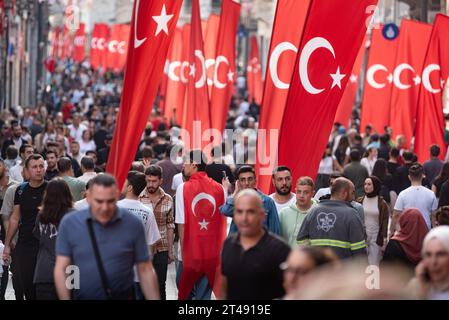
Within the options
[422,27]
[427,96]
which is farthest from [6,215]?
[422,27]

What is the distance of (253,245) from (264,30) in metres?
76.9

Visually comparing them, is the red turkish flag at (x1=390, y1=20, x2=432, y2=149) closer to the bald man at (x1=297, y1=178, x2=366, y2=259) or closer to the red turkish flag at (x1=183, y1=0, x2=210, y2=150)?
the red turkish flag at (x1=183, y1=0, x2=210, y2=150)

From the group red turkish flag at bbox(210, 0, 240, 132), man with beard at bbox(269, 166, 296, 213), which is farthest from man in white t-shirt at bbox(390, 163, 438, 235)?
red turkish flag at bbox(210, 0, 240, 132)

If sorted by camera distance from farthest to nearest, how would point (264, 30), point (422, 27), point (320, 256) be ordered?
point (264, 30) → point (422, 27) → point (320, 256)

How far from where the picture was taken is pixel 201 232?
38.0 feet

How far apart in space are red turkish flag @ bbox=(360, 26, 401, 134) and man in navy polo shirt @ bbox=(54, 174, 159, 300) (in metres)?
15.7

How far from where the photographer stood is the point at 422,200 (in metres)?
14.0

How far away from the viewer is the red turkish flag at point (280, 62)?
1378 centimetres

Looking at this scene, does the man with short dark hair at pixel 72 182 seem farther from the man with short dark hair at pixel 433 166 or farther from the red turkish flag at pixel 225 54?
the red turkish flag at pixel 225 54

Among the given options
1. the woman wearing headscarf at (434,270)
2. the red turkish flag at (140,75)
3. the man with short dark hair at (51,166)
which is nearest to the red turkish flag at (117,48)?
the man with short dark hair at (51,166)

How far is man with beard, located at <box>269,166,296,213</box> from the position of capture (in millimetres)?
11477

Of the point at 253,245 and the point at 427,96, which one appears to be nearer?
the point at 253,245

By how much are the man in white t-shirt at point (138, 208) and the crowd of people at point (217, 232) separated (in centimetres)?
1
